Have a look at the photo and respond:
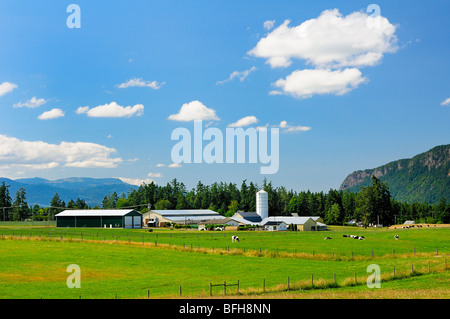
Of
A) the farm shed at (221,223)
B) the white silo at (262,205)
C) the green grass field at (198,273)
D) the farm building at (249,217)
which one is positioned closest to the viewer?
the green grass field at (198,273)

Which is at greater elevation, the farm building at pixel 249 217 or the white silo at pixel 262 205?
the white silo at pixel 262 205

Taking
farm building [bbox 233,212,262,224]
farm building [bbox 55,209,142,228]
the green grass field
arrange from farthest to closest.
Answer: farm building [bbox 233,212,262,224] → farm building [bbox 55,209,142,228] → the green grass field

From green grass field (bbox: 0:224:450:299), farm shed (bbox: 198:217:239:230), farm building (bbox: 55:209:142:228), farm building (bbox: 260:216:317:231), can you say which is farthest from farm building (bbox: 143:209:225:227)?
green grass field (bbox: 0:224:450:299)

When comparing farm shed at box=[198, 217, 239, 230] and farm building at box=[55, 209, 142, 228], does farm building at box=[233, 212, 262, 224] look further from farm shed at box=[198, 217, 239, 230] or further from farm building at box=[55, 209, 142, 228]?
farm building at box=[55, 209, 142, 228]

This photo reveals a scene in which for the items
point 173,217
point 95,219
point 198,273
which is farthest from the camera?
point 173,217

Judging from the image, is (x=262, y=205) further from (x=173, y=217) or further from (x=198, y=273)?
(x=198, y=273)

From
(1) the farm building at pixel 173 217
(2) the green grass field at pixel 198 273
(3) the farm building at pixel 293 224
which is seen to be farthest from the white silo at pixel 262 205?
(2) the green grass field at pixel 198 273

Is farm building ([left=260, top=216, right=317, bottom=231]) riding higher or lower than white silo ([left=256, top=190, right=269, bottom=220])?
lower

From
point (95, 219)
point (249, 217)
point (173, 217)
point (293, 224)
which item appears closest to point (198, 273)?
point (95, 219)

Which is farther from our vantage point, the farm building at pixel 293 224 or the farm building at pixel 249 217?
the farm building at pixel 249 217

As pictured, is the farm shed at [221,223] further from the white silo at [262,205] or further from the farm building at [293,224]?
the white silo at [262,205]

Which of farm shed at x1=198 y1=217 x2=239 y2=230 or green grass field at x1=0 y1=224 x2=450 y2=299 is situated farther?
farm shed at x1=198 y1=217 x2=239 y2=230
